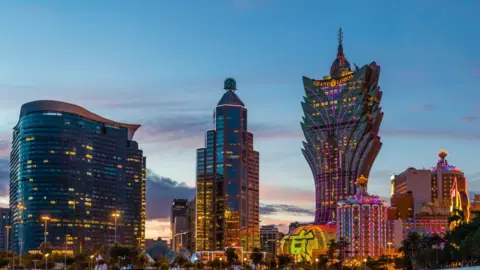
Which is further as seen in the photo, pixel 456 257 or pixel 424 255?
pixel 424 255

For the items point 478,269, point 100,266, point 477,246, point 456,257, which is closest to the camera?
point 478,269

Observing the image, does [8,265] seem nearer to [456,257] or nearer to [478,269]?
[456,257]

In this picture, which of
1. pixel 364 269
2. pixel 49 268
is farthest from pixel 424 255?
pixel 49 268

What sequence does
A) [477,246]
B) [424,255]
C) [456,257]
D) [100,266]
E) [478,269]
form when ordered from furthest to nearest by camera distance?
[100,266], [424,255], [456,257], [477,246], [478,269]

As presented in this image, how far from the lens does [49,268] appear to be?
194 meters

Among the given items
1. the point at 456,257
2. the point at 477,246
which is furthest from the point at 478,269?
the point at 456,257

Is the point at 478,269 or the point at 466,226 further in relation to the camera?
the point at 466,226

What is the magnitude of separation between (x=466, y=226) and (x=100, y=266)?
276ft

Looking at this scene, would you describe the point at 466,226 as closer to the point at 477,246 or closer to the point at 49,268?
the point at 477,246

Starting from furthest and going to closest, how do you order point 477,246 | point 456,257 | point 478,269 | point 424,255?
1. point 424,255
2. point 456,257
3. point 477,246
4. point 478,269

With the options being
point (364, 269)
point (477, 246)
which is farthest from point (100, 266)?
point (477, 246)

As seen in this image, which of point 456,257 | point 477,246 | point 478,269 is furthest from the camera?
point 456,257

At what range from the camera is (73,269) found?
598 ft

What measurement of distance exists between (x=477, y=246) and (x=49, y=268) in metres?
108
